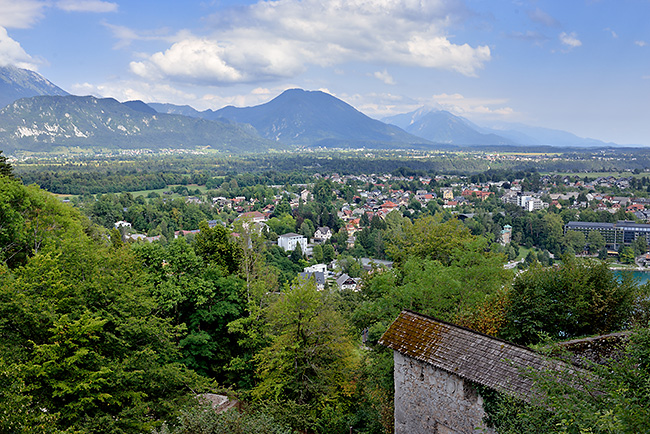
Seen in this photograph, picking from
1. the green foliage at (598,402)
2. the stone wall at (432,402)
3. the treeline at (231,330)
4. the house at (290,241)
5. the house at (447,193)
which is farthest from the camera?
the house at (447,193)

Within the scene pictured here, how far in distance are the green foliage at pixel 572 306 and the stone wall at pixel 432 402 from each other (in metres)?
4.68

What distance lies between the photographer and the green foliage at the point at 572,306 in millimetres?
12141

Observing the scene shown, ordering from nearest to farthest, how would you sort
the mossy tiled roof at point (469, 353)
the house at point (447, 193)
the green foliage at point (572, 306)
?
1. the mossy tiled roof at point (469, 353)
2. the green foliage at point (572, 306)
3. the house at point (447, 193)

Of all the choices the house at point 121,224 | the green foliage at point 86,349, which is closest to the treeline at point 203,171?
the house at point 121,224

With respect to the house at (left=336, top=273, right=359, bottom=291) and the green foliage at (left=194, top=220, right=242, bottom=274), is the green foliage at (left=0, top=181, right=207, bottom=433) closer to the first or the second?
the green foliage at (left=194, top=220, right=242, bottom=274)

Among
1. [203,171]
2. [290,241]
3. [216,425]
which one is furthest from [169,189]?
[216,425]

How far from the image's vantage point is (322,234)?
80312 mm

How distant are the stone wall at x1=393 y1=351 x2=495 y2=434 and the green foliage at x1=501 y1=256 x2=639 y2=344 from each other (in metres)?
4.68

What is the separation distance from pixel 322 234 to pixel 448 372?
7203 cm

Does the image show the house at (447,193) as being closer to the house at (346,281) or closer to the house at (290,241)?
the house at (290,241)

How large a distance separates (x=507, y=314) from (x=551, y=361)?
522 centimetres

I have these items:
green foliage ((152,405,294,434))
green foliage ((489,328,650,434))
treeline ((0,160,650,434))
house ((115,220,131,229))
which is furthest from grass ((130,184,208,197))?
green foliage ((489,328,650,434))

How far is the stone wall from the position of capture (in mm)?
8109

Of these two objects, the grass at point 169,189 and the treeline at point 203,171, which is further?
the grass at point 169,189
